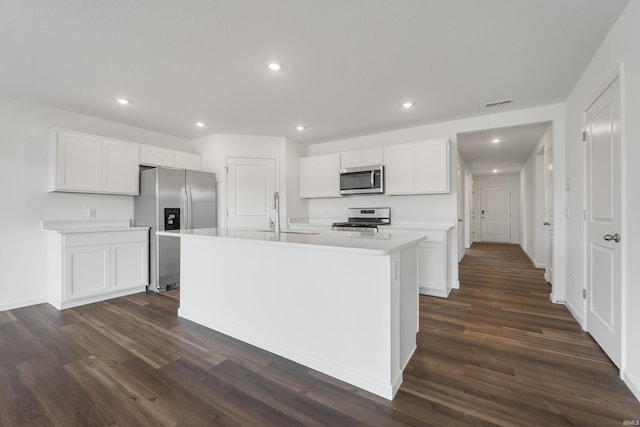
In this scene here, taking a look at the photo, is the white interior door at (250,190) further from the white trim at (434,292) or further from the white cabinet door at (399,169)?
the white trim at (434,292)

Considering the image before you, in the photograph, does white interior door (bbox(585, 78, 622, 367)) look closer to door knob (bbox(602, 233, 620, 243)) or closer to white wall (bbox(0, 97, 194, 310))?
door knob (bbox(602, 233, 620, 243))

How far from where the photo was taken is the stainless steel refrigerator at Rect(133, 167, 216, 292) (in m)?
3.92

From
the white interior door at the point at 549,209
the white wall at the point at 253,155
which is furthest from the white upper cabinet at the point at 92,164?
the white interior door at the point at 549,209

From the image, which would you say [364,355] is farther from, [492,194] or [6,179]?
[492,194]

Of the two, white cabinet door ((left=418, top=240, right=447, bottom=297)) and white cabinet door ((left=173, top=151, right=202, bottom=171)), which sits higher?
white cabinet door ((left=173, top=151, right=202, bottom=171))

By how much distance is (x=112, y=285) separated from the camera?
3.59 metres

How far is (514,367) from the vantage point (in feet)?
6.44

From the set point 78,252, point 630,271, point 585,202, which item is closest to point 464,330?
point 630,271

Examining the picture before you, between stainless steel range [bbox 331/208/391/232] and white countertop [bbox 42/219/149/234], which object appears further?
→ stainless steel range [bbox 331/208/391/232]

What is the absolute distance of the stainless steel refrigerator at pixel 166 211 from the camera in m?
3.92

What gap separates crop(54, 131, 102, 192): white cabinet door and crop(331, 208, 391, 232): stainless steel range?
3.34 metres

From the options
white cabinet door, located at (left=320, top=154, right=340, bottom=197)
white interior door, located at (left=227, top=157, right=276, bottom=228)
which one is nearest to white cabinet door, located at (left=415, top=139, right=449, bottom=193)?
white cabinet door, located at (left=320, top=154, right=340, bottom=197)

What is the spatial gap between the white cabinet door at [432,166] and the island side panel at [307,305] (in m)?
2.67

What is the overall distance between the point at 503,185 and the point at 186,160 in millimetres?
9603
